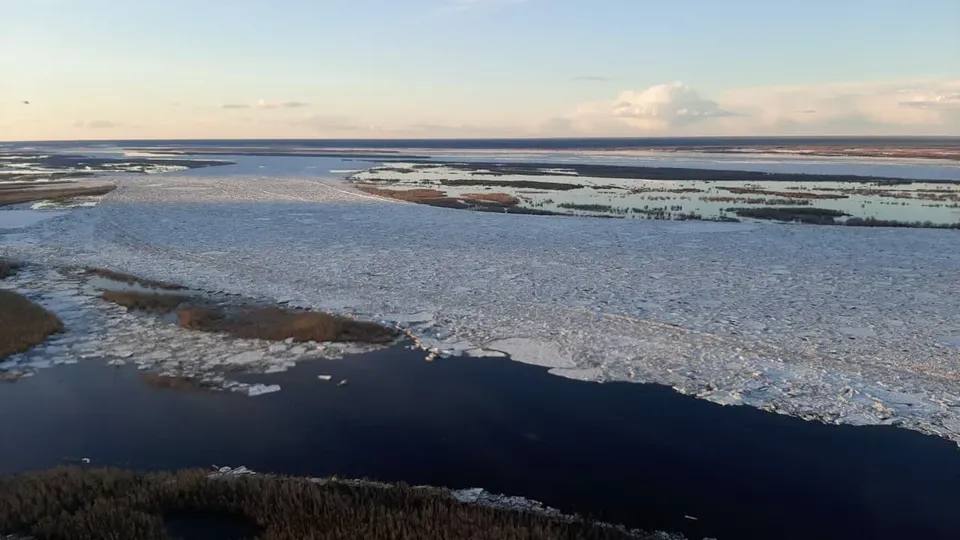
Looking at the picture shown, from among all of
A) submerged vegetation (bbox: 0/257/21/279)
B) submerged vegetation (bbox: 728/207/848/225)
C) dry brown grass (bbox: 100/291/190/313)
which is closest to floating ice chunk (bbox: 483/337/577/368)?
dry brown grass (bbox: 100/291/190/313)

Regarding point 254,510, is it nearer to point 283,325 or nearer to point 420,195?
point 283,325

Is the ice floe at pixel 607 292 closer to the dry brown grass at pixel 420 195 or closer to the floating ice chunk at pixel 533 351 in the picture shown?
the floating ice chunk at pixel 533 351

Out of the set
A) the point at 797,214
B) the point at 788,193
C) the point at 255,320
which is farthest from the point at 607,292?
the point at 788,193

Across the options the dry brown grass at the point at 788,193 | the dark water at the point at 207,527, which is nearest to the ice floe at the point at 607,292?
the dark water at the point at 207,527

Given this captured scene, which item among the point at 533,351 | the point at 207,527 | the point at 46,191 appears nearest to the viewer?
the point at 207,527

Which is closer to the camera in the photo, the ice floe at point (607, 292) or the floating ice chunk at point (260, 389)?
the floating ice chunk at point (260, 389)

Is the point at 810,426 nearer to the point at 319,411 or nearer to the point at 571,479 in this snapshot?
the point at 571,479

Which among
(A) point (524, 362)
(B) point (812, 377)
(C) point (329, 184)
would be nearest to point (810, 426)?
(B) point (812, 377)
